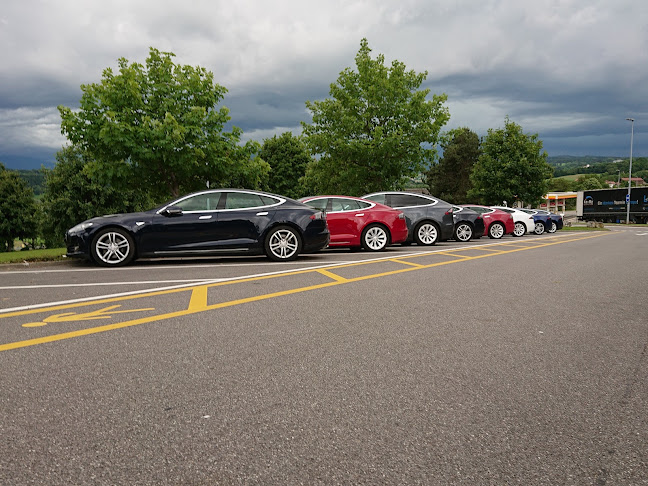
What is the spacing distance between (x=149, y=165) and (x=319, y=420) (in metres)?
17.3

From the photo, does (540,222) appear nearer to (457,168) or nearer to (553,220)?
(553,220)

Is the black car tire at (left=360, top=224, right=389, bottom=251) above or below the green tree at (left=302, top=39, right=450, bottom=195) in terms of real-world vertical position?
below

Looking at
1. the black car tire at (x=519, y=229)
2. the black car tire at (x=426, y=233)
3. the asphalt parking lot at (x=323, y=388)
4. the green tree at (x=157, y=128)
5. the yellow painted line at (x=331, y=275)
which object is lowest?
→ the black car tire at (x=519, y=229)

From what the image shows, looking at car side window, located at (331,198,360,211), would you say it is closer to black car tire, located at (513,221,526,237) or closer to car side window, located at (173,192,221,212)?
car side window, located at (173,192,221,212)

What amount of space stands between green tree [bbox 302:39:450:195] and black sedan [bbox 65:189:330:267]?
15.1 meters

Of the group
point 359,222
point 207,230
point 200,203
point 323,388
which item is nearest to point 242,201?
point 200,203

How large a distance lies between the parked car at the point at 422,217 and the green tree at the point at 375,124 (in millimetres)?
9744

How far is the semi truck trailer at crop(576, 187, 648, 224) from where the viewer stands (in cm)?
5791

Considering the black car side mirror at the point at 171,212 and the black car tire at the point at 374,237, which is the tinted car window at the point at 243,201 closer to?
the black car side mirror at the point at 171,212

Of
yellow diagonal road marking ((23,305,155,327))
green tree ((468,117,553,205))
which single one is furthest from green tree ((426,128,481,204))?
yellow diagonal road marking ((23,305,155,327))

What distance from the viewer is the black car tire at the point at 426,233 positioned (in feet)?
50.3

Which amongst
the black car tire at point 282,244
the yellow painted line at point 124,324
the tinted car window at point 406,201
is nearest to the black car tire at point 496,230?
the tinted car window at point 406,201

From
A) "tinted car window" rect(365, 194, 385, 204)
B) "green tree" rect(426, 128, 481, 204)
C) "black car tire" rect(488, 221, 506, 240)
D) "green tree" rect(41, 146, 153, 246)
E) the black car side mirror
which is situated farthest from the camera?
"green tree" rect(426, 128, 481, 204)

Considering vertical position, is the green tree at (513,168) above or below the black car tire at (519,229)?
above
